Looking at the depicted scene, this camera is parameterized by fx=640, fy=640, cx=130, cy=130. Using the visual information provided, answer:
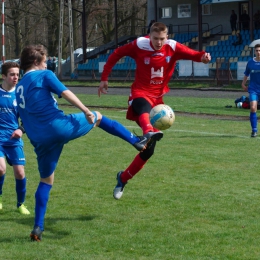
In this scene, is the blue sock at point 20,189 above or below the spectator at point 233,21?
below

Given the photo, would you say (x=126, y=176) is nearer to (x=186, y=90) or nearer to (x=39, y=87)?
(x=39, y=87)

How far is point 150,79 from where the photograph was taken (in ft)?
26.3

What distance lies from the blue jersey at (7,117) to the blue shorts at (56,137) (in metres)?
1.14

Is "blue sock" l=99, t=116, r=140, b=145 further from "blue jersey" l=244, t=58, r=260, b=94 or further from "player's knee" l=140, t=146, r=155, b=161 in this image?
"blue jersey" l=244, t=58, r=260, b=94

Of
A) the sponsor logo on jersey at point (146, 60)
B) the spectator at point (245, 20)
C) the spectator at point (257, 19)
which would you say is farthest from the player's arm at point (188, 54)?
the spectator at point (245, 20)

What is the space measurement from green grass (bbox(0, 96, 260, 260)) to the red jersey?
1.32m

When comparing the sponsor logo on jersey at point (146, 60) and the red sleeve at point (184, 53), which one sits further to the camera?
the sponsor logo on jersey at point (146, 60)

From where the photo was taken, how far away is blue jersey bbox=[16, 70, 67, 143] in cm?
570

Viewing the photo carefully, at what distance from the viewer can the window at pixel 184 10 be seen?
140 feet

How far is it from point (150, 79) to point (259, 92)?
6.34 meters

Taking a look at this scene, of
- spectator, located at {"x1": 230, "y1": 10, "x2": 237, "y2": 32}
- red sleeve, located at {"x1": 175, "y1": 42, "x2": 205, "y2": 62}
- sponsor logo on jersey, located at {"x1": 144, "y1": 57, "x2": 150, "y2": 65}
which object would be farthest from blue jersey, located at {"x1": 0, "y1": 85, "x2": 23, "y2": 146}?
spectator, located at {"x1": 230, "y1": 10, "x2": 237, "y2": 32}

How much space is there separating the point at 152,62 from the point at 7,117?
197cm

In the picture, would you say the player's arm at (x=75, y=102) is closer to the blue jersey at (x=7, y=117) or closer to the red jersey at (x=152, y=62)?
the blue jersey at (x=7, y=117)

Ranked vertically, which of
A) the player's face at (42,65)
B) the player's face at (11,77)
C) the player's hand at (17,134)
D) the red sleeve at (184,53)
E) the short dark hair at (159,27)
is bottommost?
the player's hand at (17,134)
